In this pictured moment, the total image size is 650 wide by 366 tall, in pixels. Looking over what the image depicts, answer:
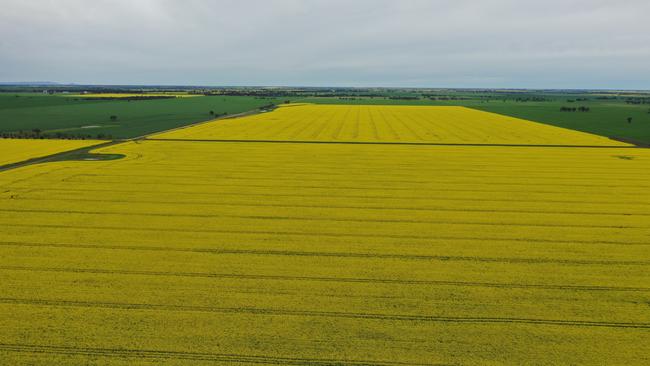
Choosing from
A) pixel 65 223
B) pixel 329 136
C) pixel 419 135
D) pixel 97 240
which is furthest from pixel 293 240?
pixel 419 135

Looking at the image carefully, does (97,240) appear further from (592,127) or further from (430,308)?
(592,127)

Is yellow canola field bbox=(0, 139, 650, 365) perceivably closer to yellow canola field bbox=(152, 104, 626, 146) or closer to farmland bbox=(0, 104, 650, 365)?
farmland bbox=(0, 104, 650, 365)

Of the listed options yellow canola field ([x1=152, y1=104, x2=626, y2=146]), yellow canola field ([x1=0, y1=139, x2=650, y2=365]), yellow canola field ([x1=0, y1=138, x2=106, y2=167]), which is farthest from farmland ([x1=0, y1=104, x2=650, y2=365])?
yellow canola field ([x1=152, y1=104, x2=626, y2=146])

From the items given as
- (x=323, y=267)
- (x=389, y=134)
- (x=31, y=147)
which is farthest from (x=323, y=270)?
(x=389, y=134)

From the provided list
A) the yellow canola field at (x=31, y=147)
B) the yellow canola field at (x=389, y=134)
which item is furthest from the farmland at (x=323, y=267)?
the yellow canola field at (x=389, y=134)

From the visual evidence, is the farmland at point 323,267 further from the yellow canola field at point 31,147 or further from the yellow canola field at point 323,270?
the yellow canola field at point 31,147

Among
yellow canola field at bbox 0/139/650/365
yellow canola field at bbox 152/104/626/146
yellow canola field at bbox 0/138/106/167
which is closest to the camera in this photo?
yellow canola field at bbox 0/139/650/365

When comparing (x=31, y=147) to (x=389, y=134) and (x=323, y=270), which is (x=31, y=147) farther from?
(x=323, y=270)
